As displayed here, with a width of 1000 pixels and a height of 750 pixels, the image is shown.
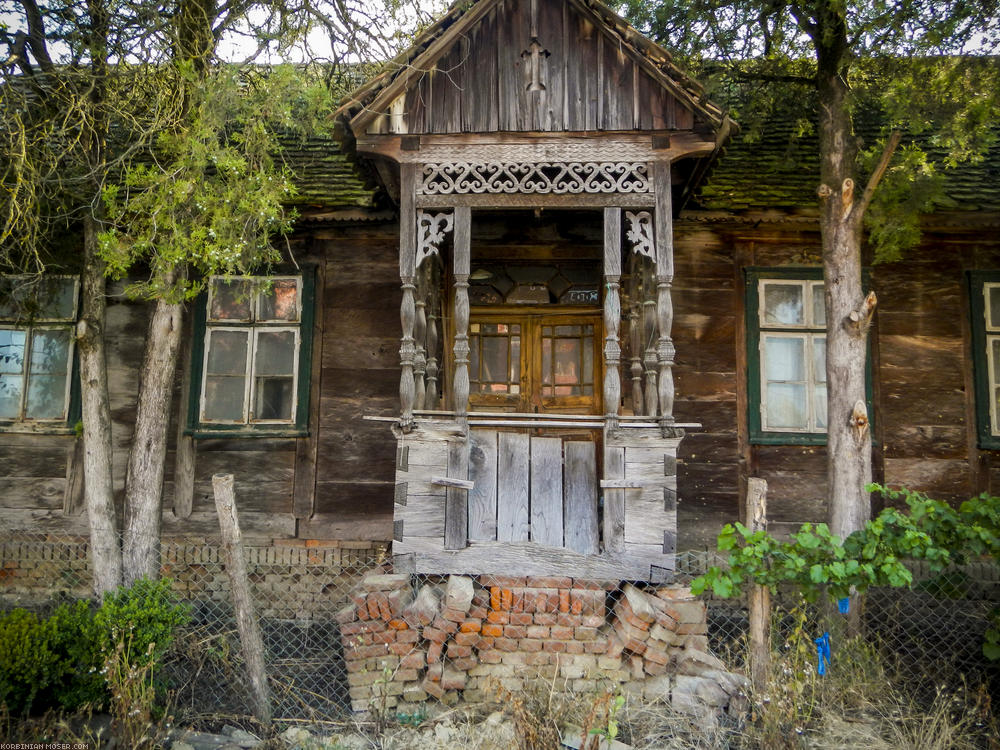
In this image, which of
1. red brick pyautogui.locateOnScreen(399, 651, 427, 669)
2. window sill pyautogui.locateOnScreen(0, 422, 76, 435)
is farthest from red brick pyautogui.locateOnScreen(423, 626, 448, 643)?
window sill pyautogui.locateOnScreen(0, 422, 76, 435)

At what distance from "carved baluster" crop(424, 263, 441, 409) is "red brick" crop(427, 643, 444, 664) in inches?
98.6

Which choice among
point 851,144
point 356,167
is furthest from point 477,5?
point 851,144

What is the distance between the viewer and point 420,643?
17.4 feet

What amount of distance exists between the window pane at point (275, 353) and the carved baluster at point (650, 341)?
3.74m

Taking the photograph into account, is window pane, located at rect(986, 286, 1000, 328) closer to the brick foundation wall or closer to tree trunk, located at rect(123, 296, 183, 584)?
the brick foundation wall

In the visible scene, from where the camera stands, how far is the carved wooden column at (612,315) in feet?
18.7

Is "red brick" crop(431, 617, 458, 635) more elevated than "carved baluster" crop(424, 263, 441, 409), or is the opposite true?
"carved baluster" crop(424, 263, 441, 409)

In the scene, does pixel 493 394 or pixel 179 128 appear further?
pixel 493 394

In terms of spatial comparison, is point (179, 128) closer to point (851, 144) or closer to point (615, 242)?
point (615, 242)

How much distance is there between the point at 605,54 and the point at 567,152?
879 mm

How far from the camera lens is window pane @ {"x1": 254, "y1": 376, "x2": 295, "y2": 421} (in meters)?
7.93

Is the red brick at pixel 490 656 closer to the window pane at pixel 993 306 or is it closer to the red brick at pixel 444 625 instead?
the red brick at pixel 444 625

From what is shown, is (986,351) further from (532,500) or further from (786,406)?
(532,500)

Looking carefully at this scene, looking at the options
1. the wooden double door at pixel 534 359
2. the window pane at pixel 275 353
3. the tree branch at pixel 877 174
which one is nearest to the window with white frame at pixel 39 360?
the window pane at pixel 275 353
